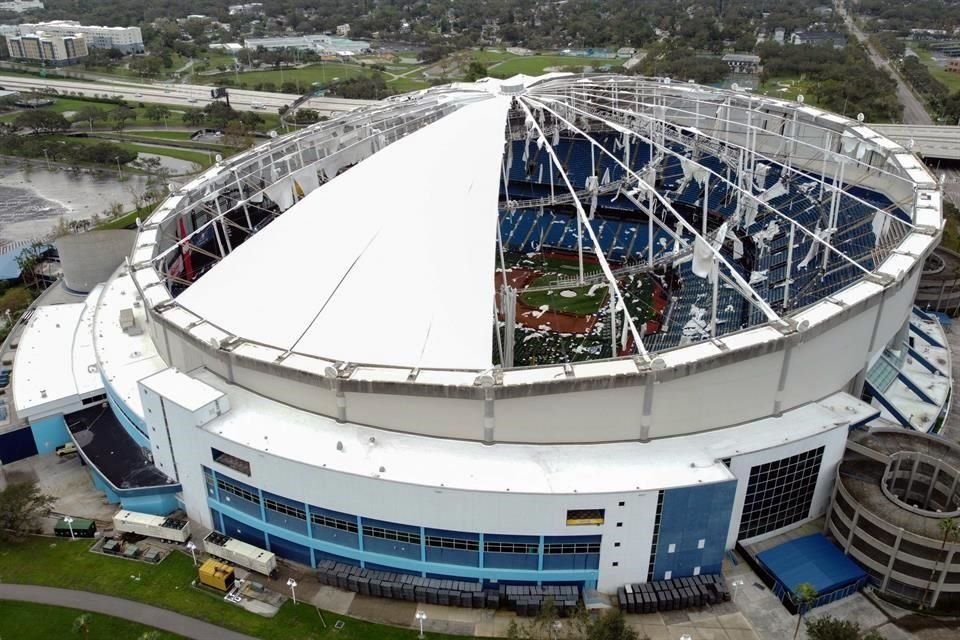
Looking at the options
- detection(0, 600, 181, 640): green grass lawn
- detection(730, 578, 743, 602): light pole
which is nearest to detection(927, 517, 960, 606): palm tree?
detection(730, 578, 743, 602): light pole

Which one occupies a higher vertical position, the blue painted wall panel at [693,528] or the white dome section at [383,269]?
the white dome section at [383,269]

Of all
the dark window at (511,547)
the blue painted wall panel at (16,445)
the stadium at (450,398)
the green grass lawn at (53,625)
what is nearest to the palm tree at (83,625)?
the green grass lawn at (53,625)

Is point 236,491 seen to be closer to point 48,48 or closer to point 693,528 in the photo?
point 693,528

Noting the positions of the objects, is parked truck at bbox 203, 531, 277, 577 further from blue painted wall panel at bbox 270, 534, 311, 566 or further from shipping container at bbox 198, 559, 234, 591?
shipping container at bbox 198, 559, 234, 591

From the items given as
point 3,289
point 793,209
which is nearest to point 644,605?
point 793,209

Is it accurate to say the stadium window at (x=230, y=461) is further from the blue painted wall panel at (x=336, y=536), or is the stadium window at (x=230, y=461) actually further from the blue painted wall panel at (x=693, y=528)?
the blue painted wall panel at (x=693, y=528)

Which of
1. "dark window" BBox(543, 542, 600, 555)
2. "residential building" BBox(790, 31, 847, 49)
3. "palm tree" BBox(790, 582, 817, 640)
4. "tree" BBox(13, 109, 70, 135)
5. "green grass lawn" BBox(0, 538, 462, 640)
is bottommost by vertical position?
"green grass lawn" BBox(0, 538, 462, 640)
